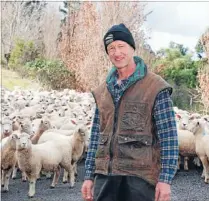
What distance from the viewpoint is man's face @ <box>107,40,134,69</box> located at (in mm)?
3031

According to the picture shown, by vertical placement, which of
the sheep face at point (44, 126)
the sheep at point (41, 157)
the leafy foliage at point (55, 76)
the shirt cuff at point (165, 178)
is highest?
the leafy foliage at point (55, 76)

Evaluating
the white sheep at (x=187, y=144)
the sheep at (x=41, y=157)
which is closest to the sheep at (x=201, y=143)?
the white sheep at (x=187, y=144)

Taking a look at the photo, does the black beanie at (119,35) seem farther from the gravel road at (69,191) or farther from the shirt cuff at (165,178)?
the gravel road at (69,191)

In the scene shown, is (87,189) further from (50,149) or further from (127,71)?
(50,149)

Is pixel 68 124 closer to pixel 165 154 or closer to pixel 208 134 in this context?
pixel 208 134

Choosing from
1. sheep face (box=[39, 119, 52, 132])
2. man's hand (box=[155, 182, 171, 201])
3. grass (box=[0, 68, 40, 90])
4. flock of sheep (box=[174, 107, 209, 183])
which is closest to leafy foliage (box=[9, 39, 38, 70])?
grass (box=[0, 68, 40, 90])

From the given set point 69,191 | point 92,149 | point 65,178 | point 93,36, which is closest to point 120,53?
point 92,149

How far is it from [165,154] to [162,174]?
113 mm

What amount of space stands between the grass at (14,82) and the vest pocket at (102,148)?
30.8m

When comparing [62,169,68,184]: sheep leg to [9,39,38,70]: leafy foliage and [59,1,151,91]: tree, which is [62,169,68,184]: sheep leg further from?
[9,39,38,70]: leafy foliage

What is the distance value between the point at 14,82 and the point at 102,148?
34.4 m

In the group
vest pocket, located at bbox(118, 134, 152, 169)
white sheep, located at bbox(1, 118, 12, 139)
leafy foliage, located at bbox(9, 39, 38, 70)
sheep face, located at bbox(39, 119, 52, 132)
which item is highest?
leafy foliage, located at bbox(9, 39, 38, 70)

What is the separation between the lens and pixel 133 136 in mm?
2879

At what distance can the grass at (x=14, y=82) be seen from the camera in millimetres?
34500
